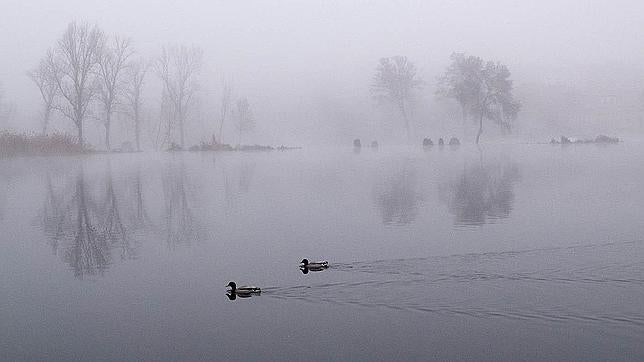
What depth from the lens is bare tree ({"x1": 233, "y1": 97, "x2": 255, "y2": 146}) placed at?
308 feet

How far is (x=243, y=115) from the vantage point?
94.4m

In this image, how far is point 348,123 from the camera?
356 ft

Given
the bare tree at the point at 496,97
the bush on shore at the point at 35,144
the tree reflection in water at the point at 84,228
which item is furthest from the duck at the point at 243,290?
the bare tree at the point at 496,97

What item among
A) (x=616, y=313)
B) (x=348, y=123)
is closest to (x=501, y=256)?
(x=616, y=313)

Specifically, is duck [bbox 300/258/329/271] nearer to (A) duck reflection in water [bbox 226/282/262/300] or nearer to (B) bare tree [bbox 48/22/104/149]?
(A) duck reflection in water [bbox 226/282/262/300]

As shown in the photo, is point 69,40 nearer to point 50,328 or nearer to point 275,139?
point 275,139

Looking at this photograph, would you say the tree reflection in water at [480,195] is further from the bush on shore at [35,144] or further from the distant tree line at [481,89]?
the distant tree line at [481,89]

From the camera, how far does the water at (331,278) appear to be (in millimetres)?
6406

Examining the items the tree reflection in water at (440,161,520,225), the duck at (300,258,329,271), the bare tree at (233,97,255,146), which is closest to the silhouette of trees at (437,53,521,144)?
the bare tree at (233,97,255,146)

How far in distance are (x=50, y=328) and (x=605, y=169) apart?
25.3m

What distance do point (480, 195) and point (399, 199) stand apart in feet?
7.48

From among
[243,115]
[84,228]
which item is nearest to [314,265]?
[84,228]

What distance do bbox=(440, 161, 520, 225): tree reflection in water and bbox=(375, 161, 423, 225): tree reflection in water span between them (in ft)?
2.73

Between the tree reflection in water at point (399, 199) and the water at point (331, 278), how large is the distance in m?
0.10
